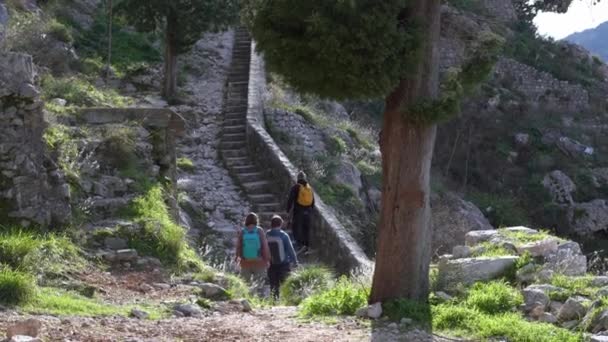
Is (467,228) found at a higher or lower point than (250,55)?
lower

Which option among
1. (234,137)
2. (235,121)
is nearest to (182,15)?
(235,121)

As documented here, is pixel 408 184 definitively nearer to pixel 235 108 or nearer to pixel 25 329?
pixel 25 329

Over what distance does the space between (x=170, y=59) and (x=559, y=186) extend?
12.9 m

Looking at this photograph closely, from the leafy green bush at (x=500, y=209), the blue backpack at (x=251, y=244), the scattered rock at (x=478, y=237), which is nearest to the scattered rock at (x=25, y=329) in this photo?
the blue backpack at (x=251, y=244)

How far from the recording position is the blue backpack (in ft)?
34.5

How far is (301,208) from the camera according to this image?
13539mm

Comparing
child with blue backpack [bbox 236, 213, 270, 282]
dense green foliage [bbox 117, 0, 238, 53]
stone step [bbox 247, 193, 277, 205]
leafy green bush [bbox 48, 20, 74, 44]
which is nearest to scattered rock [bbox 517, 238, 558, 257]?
child with blue backpack [bbox 236, 213, 270, 282]

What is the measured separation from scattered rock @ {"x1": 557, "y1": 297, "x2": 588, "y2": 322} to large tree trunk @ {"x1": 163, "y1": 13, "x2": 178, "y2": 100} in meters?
15.0

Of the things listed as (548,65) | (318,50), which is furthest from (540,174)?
(318,50)

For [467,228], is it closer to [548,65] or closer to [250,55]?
[250,55]

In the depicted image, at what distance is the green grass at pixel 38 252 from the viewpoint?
7996 mm

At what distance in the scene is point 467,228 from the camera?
18.0 metres

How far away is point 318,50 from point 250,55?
17.9 m

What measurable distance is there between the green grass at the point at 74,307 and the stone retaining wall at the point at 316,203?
11.6 feet
